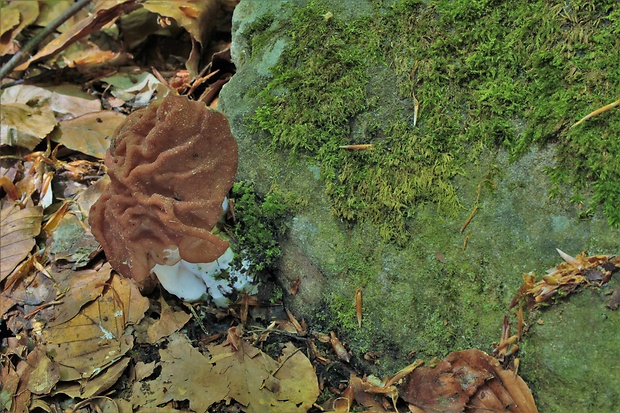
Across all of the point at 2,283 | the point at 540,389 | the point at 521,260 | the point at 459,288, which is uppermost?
the point at 521,260

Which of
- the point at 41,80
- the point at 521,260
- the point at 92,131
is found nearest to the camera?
the point at 521,260

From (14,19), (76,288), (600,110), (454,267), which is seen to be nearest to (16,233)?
(76,288)

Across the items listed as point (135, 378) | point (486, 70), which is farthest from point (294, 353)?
point (486, 70)

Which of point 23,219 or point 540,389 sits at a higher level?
point 540,389

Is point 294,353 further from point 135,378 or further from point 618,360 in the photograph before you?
point 618,360

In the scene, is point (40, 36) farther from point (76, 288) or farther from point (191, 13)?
point (76, 288)

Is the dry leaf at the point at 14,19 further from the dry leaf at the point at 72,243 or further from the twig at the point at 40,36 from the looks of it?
the dry leaf at the point at 72,243
